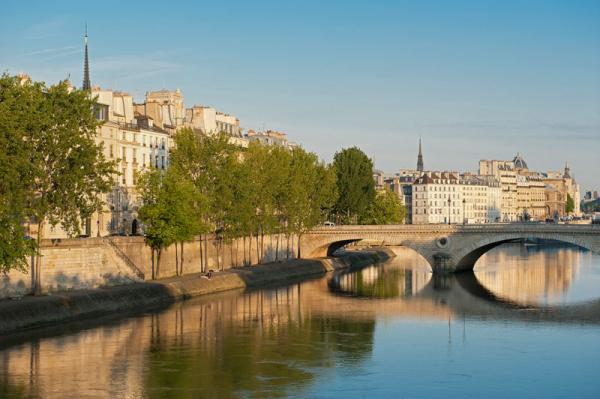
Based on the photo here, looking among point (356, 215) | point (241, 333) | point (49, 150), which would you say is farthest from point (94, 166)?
point (356, 215)

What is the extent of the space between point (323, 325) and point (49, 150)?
17636 millimetres

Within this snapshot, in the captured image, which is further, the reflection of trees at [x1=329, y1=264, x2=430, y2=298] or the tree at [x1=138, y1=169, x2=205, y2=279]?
the reflection of trees at [x1=329, y1=264, x2=430, y2=298]

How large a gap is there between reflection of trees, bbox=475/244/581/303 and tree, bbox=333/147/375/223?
14929 millimetres

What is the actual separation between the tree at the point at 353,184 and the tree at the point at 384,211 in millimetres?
4175

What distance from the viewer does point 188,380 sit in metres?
40.1

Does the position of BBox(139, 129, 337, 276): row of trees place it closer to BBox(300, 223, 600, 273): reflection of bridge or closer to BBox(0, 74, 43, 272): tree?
BBox(300, 223, 600, 273): reflection of bridge

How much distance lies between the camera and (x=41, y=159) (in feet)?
181

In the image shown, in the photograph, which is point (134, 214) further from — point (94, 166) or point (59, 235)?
point (94, 166)

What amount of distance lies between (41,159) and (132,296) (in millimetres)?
10947

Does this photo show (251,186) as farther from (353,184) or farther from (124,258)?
(353,184)

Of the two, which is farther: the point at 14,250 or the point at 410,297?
the point at 410,297

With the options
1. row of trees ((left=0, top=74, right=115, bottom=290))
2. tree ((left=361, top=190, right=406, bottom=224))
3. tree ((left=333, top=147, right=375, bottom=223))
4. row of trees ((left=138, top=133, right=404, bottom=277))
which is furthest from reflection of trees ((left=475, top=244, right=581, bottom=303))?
row of trees ((left=0, top=74, right=115, bottom=290))

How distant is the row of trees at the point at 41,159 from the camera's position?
5206cm

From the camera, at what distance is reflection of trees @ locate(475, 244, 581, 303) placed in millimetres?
75375
